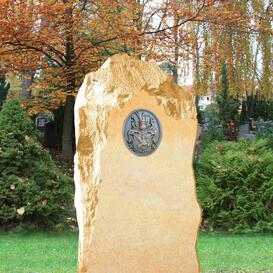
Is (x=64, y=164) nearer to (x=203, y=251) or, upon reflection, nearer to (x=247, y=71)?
(x=203, y=251)

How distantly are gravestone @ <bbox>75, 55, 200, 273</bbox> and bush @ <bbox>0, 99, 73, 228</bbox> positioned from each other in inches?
162

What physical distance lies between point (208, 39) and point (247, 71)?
260 centimetres

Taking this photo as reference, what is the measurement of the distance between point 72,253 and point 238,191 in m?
3.39

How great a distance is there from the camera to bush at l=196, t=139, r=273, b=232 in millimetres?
9219

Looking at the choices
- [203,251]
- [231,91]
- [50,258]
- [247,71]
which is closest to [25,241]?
[50,258]

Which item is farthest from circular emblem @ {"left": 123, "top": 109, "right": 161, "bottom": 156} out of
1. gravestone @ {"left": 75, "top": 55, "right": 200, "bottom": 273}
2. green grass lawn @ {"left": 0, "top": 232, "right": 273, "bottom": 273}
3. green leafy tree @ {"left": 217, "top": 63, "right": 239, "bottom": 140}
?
green leafy tree @ {"left": 217, "top": 63, "right": 239, "bottom": 140}

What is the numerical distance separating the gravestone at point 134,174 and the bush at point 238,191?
178 inches

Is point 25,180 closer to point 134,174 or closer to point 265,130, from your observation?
point 134,174

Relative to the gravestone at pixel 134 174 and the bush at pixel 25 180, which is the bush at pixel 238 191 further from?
the gravestone at pixel 134 174

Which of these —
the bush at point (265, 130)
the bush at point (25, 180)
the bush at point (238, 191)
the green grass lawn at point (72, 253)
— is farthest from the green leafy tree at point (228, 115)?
the bush at point (25, 180)

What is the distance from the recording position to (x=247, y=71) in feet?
77.9

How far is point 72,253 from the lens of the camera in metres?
7.28

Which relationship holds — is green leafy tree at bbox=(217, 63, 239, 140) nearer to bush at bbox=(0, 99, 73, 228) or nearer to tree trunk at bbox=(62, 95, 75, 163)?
tree trunk at bbox=(62, 95, 75, 163)

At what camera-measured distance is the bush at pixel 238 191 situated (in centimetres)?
922
